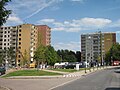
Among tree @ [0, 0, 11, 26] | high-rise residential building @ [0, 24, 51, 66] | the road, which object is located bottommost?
the road

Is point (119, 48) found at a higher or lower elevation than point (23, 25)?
lower

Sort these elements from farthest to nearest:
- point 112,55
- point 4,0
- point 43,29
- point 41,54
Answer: point 43,29 < point 112,55 < point 41,54 < point 4,0

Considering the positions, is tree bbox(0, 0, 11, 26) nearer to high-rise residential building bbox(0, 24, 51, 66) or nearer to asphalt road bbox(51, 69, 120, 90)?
asphalt road bbox(51, 69, 120, 90)

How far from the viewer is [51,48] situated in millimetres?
141875

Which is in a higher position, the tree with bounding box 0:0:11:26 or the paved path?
the tree with bounding box 0:0:11:26

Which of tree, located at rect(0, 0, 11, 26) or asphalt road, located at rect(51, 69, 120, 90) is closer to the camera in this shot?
tree, located at rect(0, 0, 11, 26)

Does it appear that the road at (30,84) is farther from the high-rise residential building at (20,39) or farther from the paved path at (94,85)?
the high-rise residential building at (20,39)

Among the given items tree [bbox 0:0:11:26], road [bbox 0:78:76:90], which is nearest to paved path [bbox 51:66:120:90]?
road [bbox 0:78:76:90]

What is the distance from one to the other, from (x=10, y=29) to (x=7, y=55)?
38.4m

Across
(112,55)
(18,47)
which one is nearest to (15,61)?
(18,47)

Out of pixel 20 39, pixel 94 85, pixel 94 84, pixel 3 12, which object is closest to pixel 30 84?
pixel 94 84

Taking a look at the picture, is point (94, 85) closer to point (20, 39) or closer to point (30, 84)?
point (30, 84)

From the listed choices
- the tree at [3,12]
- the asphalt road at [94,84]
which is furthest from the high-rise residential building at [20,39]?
the tree at [3,12]

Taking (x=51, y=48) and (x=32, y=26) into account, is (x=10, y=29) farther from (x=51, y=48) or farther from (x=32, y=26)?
(x=51, y=48)
